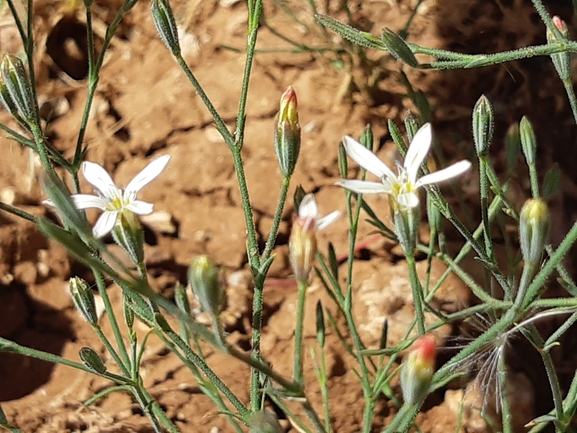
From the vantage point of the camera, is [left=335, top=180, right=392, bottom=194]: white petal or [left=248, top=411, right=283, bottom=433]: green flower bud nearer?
[left=248, top=411, right=283, bottom=433]: green flower bud

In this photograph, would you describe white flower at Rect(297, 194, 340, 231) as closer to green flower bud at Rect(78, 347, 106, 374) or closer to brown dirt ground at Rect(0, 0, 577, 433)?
green flower bud at Rect(78, 347, 106, 374)

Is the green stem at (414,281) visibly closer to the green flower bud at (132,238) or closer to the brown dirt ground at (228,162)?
the green flower bud at (132,238)

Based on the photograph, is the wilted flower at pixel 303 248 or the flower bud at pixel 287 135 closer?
the wilted flower at pixel 303 248

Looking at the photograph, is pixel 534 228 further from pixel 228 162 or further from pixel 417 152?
pixel 228 162

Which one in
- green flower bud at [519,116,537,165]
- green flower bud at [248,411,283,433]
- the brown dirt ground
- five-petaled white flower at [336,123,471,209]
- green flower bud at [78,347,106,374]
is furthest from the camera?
the brown dirt ground

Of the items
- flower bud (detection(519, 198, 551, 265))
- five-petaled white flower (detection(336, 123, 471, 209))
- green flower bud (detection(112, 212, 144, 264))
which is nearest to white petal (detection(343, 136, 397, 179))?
five-petaled white flower (detection(336, 123, 471, 209))

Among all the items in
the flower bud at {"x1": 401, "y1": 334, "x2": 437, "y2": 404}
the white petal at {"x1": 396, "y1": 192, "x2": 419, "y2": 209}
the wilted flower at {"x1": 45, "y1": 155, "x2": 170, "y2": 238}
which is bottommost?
the flower bud at {"x1": 401, "y1": 334, "x2": 437, "y2": 404}

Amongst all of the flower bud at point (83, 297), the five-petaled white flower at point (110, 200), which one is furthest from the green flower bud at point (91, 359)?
the five-petaled white flower at point (110, 200)
